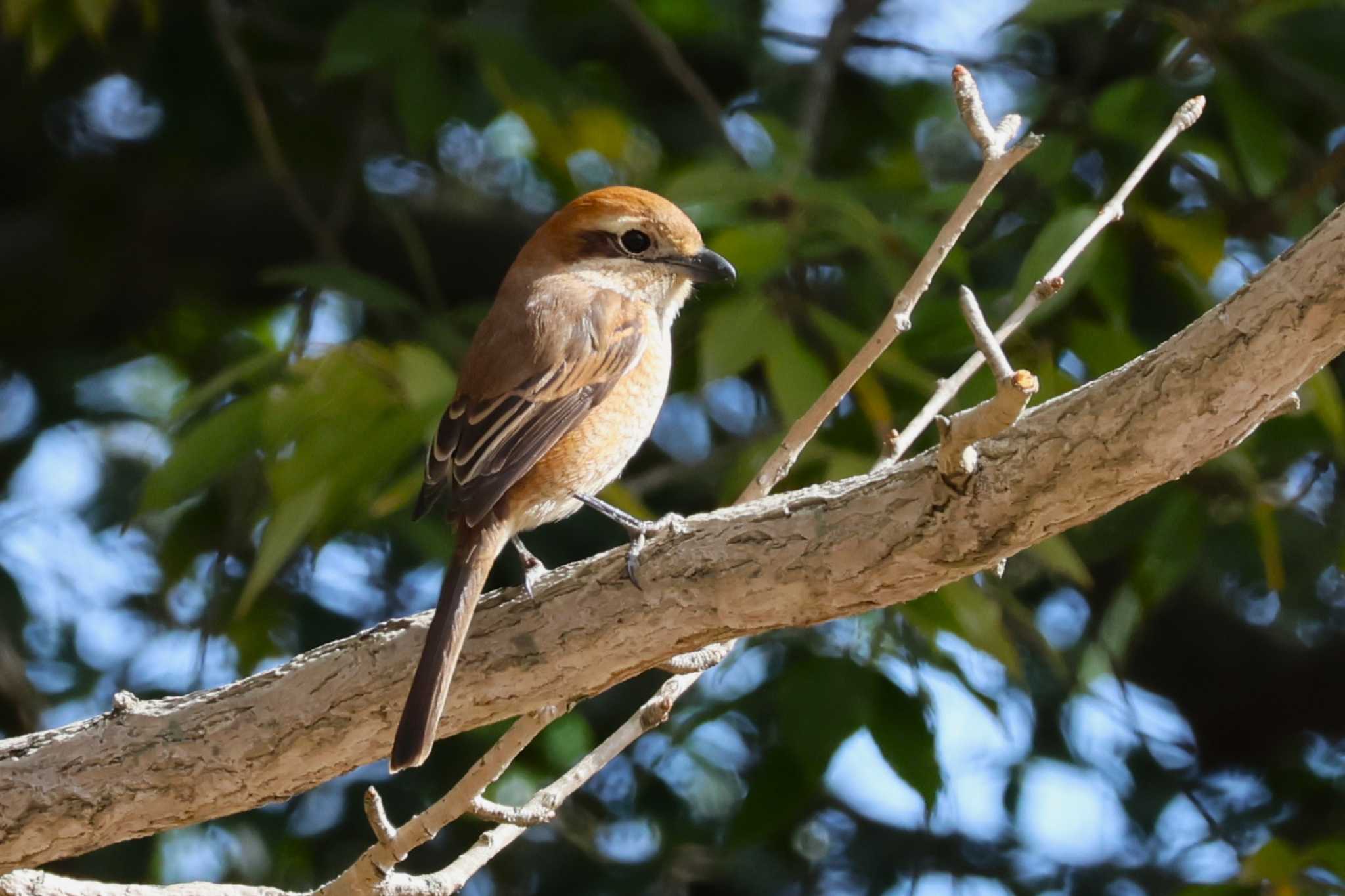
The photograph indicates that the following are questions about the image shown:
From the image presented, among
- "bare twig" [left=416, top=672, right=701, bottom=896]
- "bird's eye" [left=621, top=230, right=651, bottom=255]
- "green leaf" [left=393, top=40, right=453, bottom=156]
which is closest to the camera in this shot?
"bare twig" [left=416, top=672, right=701, bottom=896]

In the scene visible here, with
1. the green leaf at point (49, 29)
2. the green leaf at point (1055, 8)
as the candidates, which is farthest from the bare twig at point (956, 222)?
the green leaf at point (49, 29)

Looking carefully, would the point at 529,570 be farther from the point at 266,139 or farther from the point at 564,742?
the point at 266,139

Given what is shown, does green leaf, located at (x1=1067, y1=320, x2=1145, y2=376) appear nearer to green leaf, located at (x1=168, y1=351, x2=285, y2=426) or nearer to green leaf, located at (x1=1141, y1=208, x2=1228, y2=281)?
green leaf, located at (x1=1141, y1=208, x2=1228, y2=281)

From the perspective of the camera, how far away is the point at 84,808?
10.0 feet

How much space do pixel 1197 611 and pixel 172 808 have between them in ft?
12.5

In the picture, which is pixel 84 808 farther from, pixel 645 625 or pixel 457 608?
pixel 645 625

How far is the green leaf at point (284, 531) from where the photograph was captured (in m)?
3.80

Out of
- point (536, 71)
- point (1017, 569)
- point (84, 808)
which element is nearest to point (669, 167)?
point (536, 71)

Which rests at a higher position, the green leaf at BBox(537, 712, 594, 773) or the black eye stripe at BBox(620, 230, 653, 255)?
the black eye stripe at BBox(620, 230, 653, 255)

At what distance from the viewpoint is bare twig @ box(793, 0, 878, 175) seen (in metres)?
5.05

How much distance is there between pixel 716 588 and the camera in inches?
110

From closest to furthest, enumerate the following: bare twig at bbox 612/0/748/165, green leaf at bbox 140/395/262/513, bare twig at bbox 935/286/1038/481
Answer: bare twig at bbox 935/286/1038/481 < green leaf at bbox 140/395/262/513 < bare twig at bbox 612/0/748/165

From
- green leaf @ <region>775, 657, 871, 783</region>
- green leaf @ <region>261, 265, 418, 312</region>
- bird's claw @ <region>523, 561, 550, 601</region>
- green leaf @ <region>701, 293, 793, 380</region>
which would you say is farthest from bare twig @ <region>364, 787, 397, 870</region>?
green leaf @ <region>261, 265, 418, 312</region>

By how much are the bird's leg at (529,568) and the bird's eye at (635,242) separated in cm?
95
